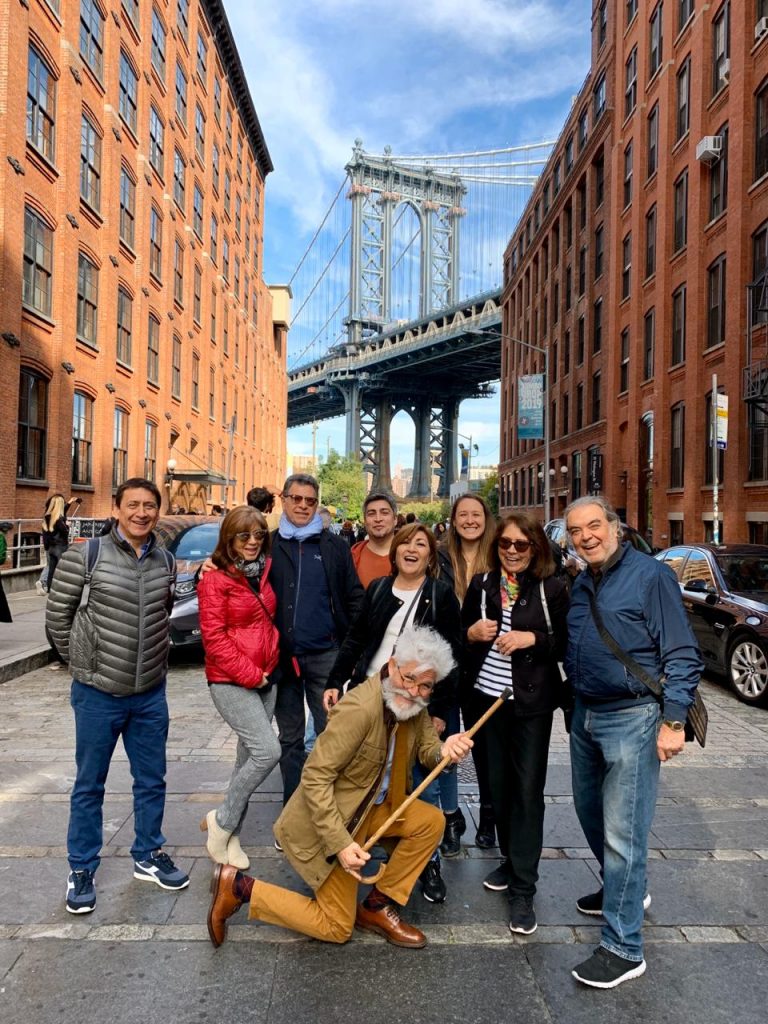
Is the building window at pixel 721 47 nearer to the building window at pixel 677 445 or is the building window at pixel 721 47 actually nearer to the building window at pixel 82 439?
the building window at pixel 677 445

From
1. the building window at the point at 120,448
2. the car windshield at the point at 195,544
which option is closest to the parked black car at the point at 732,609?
the car windshield at the point at 195,544

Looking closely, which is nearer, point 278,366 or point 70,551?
point 70,551

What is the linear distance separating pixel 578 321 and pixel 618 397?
8934 millimetres

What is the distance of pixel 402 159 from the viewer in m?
105

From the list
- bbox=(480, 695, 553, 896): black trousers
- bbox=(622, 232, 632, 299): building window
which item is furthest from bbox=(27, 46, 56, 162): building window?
bbox=(622, 232, 632, 299): building window

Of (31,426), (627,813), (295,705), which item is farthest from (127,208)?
(627,813)

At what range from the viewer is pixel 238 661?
369 centimetres

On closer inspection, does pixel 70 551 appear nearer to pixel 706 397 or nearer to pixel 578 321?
pixel 706 397

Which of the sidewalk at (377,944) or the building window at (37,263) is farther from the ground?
the building window at (37,263)

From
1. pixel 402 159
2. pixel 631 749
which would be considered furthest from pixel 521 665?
pixel 402 159

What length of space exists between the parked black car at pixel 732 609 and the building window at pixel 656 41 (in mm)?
24914

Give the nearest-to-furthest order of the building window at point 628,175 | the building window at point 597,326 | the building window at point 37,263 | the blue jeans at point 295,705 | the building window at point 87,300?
the blue jeans at point 295,705 < the building window at point 37,263 < the building window at point 87,300 < the building window at point 628,175 < the building window at point 597,326

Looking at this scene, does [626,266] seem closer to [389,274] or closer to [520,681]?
[520,681]

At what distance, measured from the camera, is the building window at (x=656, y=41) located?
2752cm
